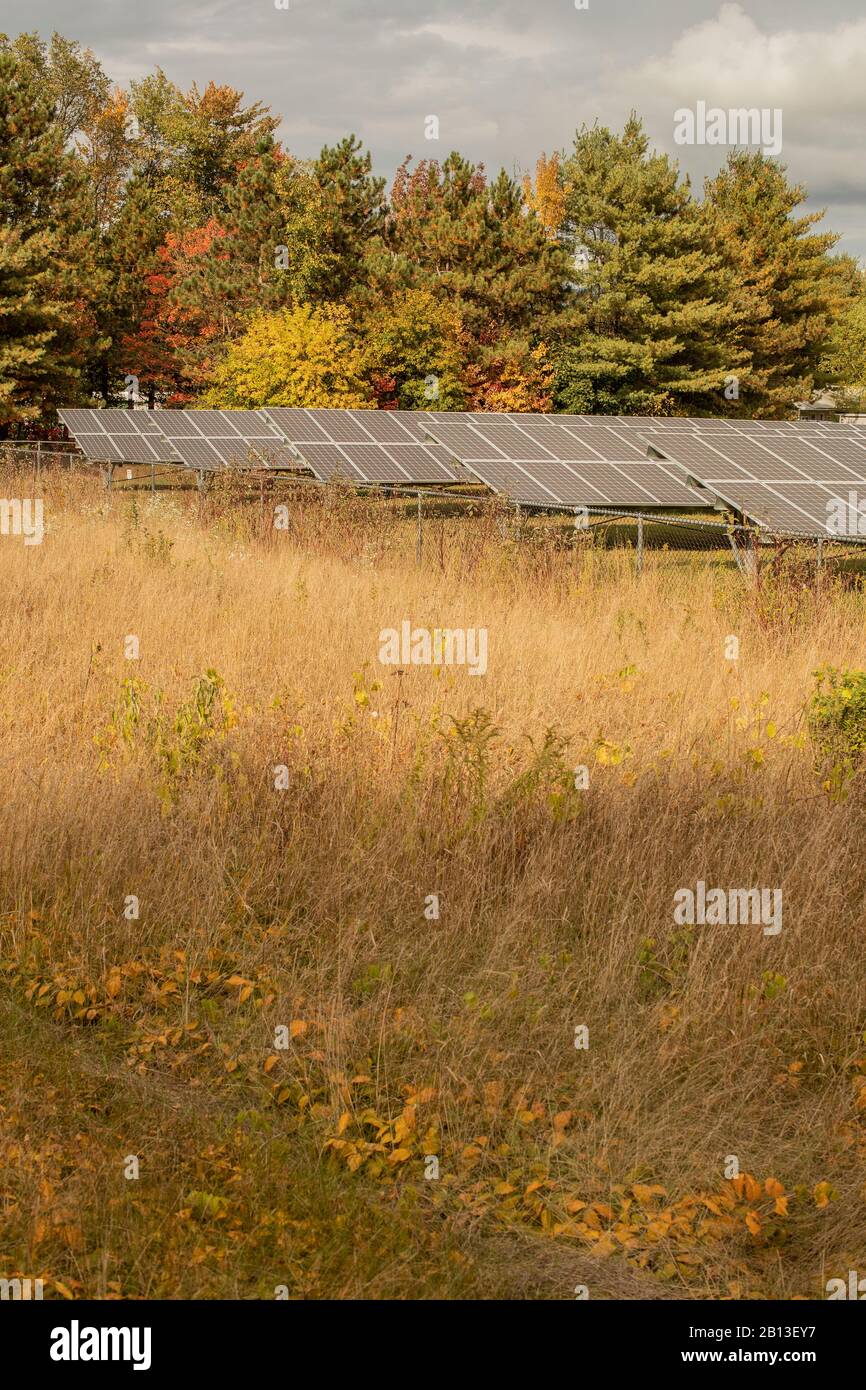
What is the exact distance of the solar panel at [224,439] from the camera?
26000mm

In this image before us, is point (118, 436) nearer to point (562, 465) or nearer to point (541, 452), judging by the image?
Answer: point (541, 452)

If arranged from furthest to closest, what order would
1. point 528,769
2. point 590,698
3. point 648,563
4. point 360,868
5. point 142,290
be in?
1. point 142,290
2. point 648,563
3. point 590,698
4. point 528,769
5. point 360,868

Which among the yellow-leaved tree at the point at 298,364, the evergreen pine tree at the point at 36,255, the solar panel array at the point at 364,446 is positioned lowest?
the solar panel array at the point at 364,446

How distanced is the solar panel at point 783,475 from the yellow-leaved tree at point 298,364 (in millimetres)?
15834

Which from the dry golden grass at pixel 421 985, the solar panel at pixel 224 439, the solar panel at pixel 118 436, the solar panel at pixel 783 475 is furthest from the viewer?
the solar panel at pixel 118 436

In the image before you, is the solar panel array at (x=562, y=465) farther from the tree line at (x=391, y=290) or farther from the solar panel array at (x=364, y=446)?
the tree line at (x=391, y=290)

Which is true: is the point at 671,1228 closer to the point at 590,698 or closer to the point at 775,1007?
the point at 775,1007

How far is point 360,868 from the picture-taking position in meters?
6.17

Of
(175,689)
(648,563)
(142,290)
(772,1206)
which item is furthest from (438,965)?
(142,290)

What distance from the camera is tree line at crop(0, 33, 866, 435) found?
37594 mm

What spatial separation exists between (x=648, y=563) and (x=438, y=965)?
15208 millimetres

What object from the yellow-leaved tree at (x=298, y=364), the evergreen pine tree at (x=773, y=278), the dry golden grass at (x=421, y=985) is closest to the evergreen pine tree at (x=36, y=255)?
the yellow-leaved tree at (x=298, y=364)

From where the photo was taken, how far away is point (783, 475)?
18406 millimetres

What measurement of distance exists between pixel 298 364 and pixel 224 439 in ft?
28.9
